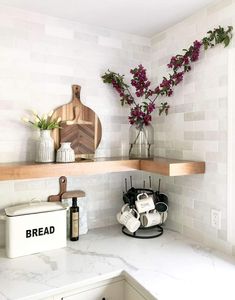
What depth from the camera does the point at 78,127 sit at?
171cm

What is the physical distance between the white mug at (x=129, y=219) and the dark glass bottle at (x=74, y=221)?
0.29 meters

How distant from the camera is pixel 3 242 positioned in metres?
1.52

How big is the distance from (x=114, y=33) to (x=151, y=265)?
4.86 ft

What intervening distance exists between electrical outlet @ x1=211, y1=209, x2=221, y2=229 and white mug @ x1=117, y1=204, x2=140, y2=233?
1.44ft

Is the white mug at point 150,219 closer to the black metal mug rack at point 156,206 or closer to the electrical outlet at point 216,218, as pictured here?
the black metal mug rack at point 156,206

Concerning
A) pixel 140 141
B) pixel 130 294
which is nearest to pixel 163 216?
pixel 140 141

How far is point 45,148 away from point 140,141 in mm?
658

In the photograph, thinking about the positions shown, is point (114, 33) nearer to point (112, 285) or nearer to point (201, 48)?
point (201, 48)

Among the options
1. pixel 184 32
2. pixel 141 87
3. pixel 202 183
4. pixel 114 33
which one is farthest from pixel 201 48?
pixel 202 183

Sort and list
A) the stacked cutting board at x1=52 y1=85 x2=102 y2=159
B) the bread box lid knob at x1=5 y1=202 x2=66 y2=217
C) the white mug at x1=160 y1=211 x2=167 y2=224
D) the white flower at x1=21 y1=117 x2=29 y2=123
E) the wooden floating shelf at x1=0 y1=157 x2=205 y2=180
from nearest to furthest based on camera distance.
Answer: the wooden floating shelf at x1=0 y1=157 x2=205 y2=180 < the bread box lid knob at x1=5 y1=202 x2=66 y2=217 < the white flower at x1=21 y1=117 x2=29 y2=123 < the stacked cutting board at x1=52 y1=85 x2=102 y2=159 < the white mug at x1=160 y1=211 x2=167 y2=224

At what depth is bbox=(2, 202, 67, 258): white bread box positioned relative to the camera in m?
1.39

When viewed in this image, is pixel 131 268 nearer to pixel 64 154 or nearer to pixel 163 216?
pixel 163 216

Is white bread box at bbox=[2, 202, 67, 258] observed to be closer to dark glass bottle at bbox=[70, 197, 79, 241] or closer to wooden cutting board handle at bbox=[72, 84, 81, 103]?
dark glass bottle at bbox=[70, 197, 79, 241]

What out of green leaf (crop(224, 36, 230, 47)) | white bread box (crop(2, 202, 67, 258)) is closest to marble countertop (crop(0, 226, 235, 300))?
white bread box (crop(2, 202, 67, 258))
